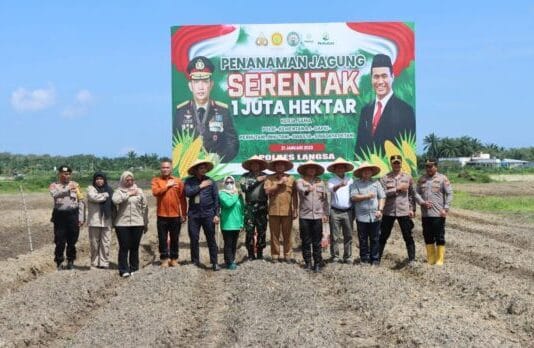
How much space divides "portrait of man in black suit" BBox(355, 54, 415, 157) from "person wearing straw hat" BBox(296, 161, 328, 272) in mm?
1599

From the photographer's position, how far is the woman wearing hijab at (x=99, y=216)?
31.1 feet

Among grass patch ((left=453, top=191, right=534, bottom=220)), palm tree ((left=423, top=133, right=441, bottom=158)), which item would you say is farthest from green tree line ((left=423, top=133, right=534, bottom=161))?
grass patch ((left=453, top=191, right=534, bottom=220))

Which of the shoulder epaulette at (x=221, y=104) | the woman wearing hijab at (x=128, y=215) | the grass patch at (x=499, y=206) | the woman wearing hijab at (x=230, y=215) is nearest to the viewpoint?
A: the woman wearing hijab at (x=128, y=215)

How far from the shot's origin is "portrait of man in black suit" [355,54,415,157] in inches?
431

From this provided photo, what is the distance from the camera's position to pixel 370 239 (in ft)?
32.3

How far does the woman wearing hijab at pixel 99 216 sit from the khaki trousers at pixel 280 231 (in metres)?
2.24

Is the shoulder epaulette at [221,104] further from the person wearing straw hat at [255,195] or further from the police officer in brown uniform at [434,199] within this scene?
the police officer in brown uniform at [434,199]

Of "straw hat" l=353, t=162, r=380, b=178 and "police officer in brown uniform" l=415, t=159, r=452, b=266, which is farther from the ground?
"straw hat" l=353, t=162, r=380, b=178

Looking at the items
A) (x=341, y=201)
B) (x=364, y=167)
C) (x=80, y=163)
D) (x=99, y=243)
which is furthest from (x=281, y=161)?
(x=80, y=163)

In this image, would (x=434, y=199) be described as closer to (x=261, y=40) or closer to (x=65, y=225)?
(x=261, y=40)

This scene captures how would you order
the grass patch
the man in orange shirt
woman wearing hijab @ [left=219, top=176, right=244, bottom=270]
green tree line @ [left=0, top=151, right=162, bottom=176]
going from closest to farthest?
the man in orange shirt
woman wearing hijab @ [left=219, top=176, right=244, bottom=270]
the grass patch
green tree line @ [left=0, top=151, right=162, bottom=176]

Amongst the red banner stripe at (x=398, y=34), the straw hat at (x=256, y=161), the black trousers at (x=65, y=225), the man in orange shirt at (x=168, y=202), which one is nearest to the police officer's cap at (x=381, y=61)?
the red banner stripe at (x=398, y=34)

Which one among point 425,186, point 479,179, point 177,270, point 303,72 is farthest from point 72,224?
point 479,179

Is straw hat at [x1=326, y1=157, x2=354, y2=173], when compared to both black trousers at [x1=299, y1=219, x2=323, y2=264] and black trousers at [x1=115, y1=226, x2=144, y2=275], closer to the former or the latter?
black trousers at [x1=299, y1=219, x2=323, y2=264]
